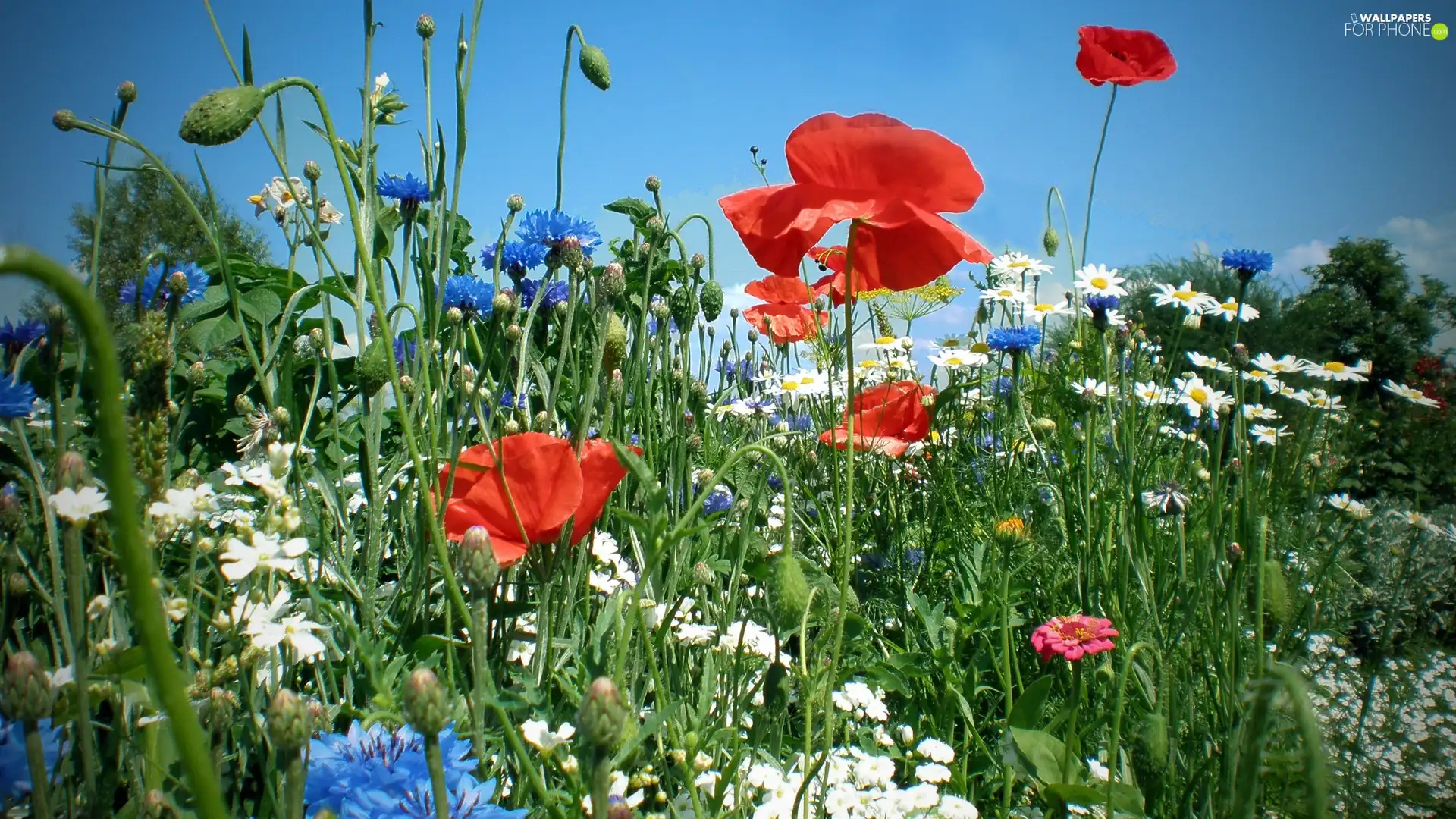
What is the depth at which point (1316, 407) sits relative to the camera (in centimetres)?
211

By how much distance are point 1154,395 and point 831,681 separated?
1643 millimetres

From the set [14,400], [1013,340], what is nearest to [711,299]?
[1013,340]

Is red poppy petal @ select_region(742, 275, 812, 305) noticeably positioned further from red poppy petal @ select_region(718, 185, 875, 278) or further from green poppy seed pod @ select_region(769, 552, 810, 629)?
green poppy seed pod @ select_region(769, 552, 810, 629)

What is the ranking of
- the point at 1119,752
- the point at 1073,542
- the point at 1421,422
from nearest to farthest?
the point at 1119,752, the point at 1073,542, the point at 1421,422

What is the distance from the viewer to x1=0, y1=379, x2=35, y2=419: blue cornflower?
91cm

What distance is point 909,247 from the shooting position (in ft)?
3.41

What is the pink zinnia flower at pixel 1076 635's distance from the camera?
107 centimetres

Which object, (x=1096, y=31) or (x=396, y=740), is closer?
(x=396, y=740)

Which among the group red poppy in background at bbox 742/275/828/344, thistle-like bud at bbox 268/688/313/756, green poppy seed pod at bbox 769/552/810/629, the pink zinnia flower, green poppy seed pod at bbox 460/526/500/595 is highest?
red poppy in background at bbox 742/275/828/344

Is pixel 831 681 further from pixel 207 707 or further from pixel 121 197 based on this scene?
pixel 121 197

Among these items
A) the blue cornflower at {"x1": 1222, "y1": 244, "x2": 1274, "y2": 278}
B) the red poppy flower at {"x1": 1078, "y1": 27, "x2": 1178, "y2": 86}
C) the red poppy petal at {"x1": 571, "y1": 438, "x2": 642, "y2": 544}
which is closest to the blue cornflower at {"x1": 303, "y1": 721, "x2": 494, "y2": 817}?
the red poppy petal at {"x1": 571, "y1": 438, "x2": 642, "y2": 544}

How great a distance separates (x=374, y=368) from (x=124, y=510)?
→ 2.47ft

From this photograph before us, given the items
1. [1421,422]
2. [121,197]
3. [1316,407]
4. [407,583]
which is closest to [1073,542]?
[1316,407]

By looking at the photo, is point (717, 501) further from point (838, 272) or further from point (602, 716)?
point (602, 716)
